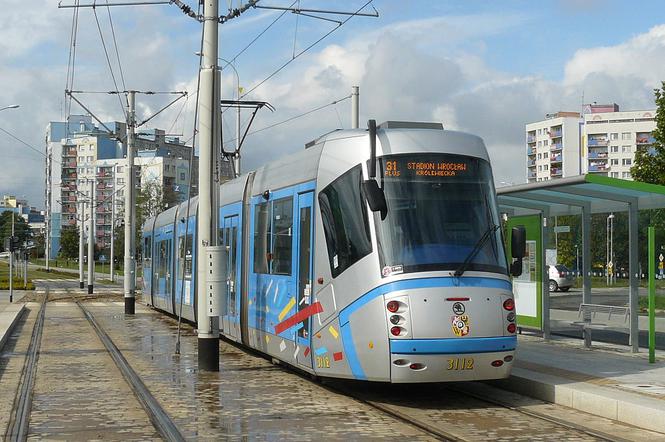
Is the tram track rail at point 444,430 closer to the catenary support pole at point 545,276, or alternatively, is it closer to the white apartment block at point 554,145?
the catenary support pole at point 545,276

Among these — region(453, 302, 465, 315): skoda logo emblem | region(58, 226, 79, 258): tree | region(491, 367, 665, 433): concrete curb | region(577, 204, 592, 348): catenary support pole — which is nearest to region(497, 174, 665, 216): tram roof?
region(577, 204, 592, 348): catenary support pole

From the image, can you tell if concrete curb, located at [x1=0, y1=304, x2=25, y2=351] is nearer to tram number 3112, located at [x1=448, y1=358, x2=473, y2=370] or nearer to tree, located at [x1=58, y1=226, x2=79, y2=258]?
tram number 3112, located at [x1=448, y1=358, x2=473, y2=370]

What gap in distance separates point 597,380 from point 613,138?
460ft

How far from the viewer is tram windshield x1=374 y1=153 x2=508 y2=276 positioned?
438 inches

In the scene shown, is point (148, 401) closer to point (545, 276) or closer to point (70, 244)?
point (545, 276)

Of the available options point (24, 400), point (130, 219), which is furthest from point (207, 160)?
point (130, 219)

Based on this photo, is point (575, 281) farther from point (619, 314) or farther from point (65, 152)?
point (65, 152)

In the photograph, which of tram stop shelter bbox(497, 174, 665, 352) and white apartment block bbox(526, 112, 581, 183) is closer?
tram stop shelter bbox(497, 174, 665, 352)

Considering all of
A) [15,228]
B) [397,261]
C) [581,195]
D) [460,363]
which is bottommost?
[460,363]

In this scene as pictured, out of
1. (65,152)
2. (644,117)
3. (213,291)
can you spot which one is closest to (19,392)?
(213,291)

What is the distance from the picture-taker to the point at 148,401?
38.3 ft

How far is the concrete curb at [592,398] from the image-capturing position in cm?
990

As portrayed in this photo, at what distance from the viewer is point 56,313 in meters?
32.5

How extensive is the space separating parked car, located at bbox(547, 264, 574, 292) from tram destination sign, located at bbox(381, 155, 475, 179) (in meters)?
7.04
